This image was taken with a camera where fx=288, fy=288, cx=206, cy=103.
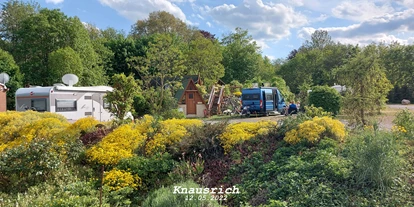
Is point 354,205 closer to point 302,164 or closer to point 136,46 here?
point 302,164

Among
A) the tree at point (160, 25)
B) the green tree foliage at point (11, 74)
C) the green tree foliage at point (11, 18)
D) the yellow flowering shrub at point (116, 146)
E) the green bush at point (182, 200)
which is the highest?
the tree at point (160, 25)

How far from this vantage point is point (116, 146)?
6445 millimetres

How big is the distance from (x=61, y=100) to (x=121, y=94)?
7.07 m

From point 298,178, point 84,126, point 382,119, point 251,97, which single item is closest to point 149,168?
point 298,178

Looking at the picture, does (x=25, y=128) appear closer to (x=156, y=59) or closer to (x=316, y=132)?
(x=316, y=132)

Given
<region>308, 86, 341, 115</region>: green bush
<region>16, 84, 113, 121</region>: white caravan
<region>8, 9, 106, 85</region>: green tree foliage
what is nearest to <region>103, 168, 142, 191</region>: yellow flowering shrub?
<region>16, 84, 113, 121</region>: white caravan

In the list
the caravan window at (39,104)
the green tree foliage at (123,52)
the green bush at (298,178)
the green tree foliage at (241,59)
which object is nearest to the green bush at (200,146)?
the green bush at (298,178)

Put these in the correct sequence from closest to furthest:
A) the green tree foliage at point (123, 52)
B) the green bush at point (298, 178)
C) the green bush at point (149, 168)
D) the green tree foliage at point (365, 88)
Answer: the green bush at point (298, 178)
the green bush at point (149, 168)
the green tree foliage at point (365, 88)
the green tree foliage at point (123, 52)

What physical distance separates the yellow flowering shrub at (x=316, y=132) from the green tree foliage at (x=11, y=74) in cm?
2325

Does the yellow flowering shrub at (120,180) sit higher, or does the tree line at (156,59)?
the tree line at (156,59)

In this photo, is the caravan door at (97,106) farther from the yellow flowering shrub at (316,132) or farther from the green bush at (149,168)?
the yellow flowering shrub at (316,132)

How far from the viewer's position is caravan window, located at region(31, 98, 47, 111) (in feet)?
44.1

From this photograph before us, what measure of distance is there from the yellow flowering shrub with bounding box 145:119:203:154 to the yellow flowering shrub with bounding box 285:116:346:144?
239 centimetres

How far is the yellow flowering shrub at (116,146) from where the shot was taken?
6.10m
